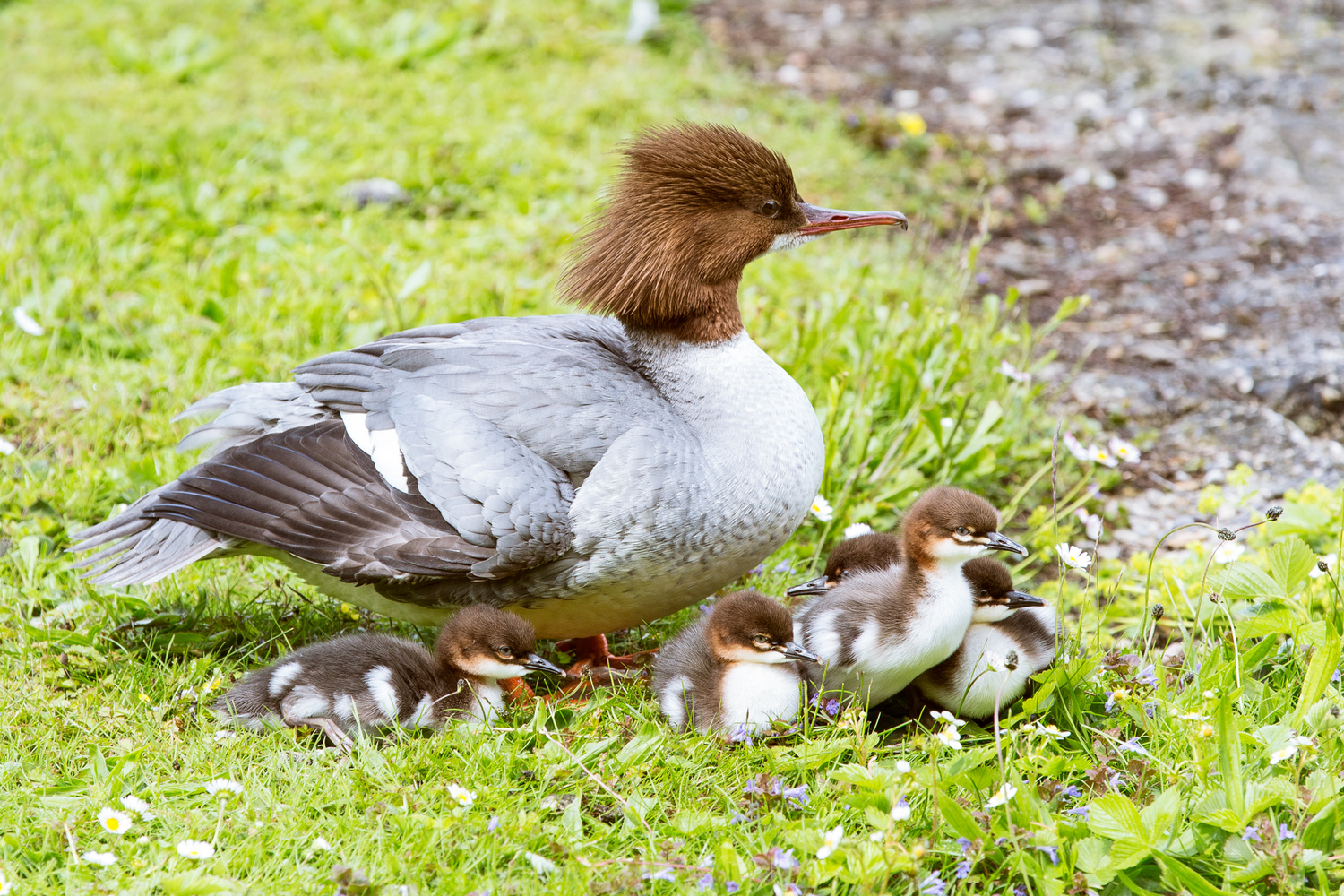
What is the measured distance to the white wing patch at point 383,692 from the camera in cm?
318

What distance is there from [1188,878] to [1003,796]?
40 cm

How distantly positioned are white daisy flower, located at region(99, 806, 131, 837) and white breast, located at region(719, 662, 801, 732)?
1404 millimetres

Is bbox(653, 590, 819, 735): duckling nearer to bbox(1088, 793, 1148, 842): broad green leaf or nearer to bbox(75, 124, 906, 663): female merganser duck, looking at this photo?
bbox(75, 124, 906, 663): female merganser duck

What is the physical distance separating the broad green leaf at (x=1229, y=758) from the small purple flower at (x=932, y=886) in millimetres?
640

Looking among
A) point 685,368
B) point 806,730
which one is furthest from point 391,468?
point 806,730

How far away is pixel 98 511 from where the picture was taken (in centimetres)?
416

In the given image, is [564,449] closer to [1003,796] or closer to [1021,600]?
[1021,600]

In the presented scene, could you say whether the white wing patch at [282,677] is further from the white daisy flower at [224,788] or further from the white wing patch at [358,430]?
the white wing patch at [358,430]

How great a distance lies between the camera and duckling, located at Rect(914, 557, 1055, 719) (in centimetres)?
325

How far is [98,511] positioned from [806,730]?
2571 millimetres

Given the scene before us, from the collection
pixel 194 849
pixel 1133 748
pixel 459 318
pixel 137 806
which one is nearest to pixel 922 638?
pixel 1133 748

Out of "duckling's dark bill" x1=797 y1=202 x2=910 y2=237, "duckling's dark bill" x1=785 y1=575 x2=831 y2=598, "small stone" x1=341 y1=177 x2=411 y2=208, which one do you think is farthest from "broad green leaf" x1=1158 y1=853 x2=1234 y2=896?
"small stone" x1=341 y1=177 x2=411 y2=208

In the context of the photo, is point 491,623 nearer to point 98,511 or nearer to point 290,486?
point 290,486

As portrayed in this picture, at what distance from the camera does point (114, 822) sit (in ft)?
8.77
